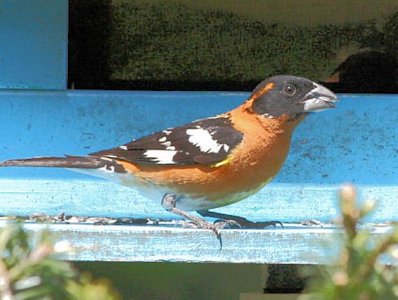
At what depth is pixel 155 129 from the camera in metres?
1.34

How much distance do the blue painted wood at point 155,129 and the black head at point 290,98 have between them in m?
0.17

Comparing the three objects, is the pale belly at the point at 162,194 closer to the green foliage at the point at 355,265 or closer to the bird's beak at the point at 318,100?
the bird's beak at the point at 318,100

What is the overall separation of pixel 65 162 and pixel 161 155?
0.13 metres

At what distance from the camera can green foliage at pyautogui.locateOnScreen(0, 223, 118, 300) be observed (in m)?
0.35

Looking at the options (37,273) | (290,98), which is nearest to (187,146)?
(290,98)

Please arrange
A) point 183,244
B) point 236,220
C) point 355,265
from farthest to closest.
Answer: point 236,220
point 183,244
point 355,265

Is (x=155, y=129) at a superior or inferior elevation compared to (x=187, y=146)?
superior

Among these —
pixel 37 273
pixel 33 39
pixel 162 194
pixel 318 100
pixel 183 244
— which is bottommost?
pixel 37 273

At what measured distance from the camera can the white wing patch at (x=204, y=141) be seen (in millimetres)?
1150

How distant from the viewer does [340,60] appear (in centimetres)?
162

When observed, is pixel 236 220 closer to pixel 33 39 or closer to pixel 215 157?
pixel 215 157

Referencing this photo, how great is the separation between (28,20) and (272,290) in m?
0.82

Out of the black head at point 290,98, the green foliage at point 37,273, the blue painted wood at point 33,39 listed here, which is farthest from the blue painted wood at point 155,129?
the green foliage at point 37,273

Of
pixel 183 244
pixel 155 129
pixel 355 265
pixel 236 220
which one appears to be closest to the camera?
pixel 355 265
